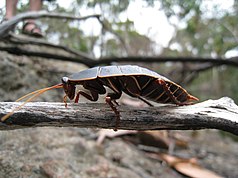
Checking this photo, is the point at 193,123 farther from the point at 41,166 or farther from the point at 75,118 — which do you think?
the point at 41,166

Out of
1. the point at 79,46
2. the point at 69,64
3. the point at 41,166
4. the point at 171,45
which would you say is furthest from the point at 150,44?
the point at 41,166

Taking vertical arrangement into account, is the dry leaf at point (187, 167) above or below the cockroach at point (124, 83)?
below

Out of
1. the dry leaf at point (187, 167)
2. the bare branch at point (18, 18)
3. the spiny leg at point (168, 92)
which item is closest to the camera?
the spiny leg at point (168, 92)

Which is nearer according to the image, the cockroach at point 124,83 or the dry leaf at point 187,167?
the cockroach at point 124,83

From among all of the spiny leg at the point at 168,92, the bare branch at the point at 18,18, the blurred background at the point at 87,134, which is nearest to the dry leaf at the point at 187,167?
the blurred background at the point at 87,134

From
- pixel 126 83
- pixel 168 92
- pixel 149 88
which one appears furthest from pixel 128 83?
pixel 168 92

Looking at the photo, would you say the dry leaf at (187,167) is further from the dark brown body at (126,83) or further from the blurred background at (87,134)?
the dark brown body at (126,83)

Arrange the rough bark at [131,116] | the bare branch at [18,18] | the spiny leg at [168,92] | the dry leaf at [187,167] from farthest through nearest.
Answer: the dry leaf at [187,167] < the bare branch at [18,18] < the spiny leg at [168,92] < the rough bark at [131,116]
